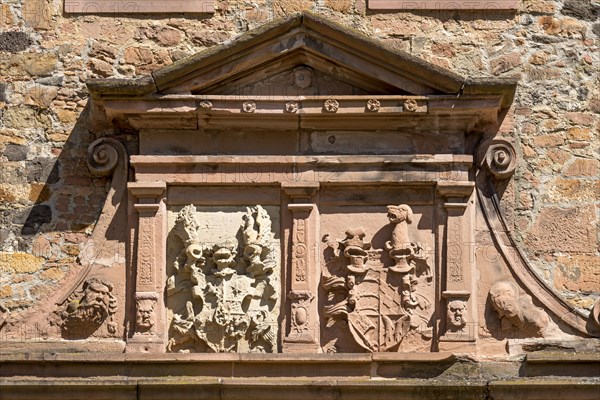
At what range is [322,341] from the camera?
11.9 m

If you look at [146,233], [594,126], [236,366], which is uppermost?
[594,126]

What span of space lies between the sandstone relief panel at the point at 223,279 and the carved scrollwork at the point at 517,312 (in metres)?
1.47

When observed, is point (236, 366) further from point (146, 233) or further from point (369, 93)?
point (369, 93)

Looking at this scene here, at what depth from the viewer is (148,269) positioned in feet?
39.4

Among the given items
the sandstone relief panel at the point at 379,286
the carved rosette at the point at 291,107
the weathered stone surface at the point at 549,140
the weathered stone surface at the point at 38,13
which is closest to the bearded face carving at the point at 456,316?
the sandstone relief panel at the point at 379,286

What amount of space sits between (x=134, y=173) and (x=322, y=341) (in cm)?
174

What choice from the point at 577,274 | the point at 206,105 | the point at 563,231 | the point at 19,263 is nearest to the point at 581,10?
the point at 563,231

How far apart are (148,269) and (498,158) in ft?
8.18

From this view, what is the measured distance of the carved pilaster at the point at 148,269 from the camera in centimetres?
1185

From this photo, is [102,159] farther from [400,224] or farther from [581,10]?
[581,10]

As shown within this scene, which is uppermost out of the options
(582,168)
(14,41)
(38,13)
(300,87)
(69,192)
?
(38,13)

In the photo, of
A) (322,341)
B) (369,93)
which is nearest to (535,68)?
(369,93)

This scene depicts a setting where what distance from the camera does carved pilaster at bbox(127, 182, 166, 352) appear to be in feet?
38.9

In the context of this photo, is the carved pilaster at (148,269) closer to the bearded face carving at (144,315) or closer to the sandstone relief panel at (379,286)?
the bearded face carving at (144,315)
